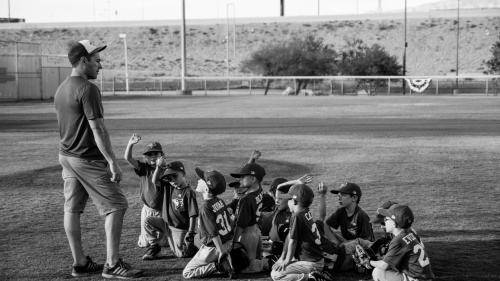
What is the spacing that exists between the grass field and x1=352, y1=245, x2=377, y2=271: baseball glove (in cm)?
15

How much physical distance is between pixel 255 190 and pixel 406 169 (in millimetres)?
6208

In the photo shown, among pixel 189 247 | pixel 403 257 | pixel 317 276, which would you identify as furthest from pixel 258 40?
pixel 403 257

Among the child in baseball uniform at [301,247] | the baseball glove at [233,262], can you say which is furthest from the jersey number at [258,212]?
the child in baseball uniform at [301,247]

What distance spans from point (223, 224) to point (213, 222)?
204 millimetres

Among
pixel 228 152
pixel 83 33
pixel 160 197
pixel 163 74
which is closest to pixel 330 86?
pixel 163 74

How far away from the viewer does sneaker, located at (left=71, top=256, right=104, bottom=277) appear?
20.3ft

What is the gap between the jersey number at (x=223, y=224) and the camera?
6.41 meters

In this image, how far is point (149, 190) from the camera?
297 inches

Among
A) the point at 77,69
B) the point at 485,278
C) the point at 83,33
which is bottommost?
the point at 485,278

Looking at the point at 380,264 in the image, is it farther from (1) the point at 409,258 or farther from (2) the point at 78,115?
(2) the point at 78,115

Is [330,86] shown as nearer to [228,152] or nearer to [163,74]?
[163,74]

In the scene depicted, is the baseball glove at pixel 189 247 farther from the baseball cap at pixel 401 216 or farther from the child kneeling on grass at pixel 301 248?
the baseball cap at pixel 401 216

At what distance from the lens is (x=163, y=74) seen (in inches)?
3366

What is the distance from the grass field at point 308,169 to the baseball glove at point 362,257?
0.15 m
